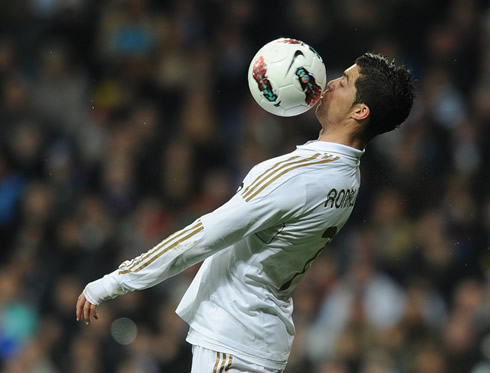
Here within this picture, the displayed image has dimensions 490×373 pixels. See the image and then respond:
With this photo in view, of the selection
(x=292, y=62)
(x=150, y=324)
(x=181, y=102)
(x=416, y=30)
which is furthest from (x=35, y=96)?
(x=292, y=62)

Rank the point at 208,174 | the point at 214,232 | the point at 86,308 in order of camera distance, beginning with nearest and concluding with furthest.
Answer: the point at 214,232 < the point at 86,308 < the point at 208,174

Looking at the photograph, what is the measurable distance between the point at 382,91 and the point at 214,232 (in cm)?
89

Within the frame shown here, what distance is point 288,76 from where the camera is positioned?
131 inches

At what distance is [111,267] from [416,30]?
3618 mm

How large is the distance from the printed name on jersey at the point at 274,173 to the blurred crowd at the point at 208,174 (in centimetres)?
313

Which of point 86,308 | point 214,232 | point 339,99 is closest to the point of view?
point 214,232

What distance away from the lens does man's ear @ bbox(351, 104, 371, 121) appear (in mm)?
3316

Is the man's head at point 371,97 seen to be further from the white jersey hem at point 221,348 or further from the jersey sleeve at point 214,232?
the white jersey hem at point 221,348

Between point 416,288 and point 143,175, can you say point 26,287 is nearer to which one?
point 143,175

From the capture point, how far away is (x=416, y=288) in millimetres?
6352

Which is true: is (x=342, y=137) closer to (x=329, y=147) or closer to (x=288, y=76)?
(x=329, y=147)

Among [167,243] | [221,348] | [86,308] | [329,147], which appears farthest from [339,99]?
[86,308]

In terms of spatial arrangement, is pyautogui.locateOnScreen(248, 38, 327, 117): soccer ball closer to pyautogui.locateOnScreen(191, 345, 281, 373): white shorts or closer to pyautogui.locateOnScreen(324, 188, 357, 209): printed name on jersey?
pyautogui.locateOnScreen(324, 188, 357, 209): printed name on jersey

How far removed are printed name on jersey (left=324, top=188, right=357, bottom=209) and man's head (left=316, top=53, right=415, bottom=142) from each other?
235 mm
